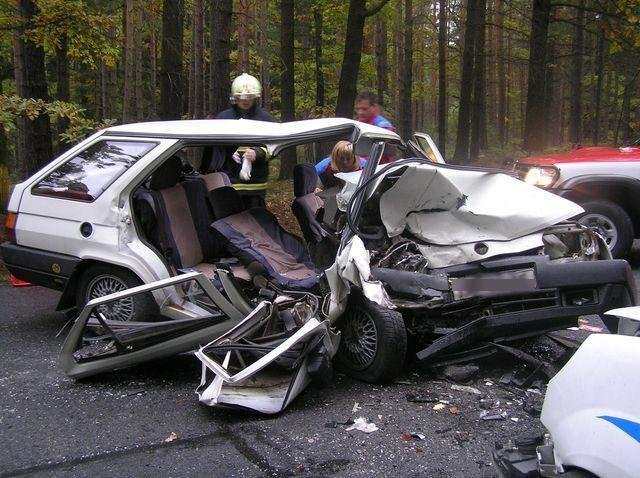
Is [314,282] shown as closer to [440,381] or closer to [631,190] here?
[440,381]

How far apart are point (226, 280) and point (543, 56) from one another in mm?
12135

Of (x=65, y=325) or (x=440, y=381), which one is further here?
(x=65, y=325)

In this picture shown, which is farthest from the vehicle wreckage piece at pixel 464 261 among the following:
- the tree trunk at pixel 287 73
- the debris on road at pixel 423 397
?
the tree trunk at pixel 287 73

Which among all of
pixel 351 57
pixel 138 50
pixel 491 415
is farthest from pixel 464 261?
pixel 138 50

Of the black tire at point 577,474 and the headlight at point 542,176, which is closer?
the black tire at point 577,474

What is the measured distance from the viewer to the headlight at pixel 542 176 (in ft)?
25.5

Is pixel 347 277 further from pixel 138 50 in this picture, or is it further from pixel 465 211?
pixel 138 50

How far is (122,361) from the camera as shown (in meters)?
4.60

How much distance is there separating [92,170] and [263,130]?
167 cm

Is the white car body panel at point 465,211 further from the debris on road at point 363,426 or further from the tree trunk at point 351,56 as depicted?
the tree trunk at point 351,56

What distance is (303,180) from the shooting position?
5.71m

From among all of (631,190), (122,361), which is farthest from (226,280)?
(631,190)

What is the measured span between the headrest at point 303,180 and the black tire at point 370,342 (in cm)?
142

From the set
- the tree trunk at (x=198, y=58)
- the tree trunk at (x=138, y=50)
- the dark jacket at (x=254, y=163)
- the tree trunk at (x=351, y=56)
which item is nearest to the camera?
the dark jacket at (x=254, y=163)
